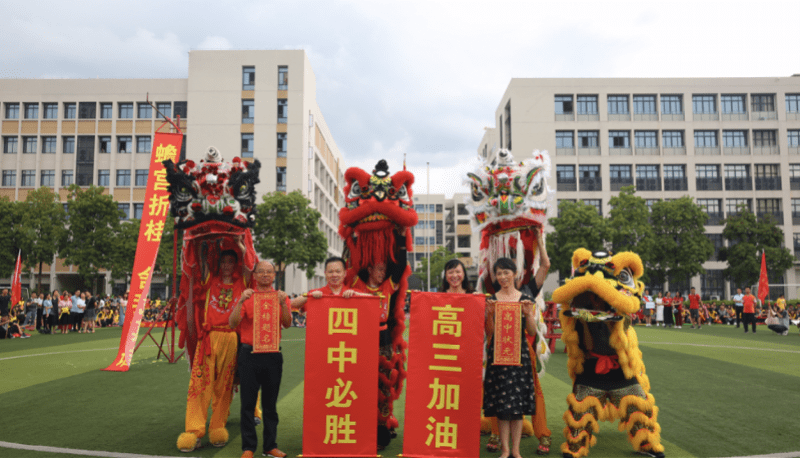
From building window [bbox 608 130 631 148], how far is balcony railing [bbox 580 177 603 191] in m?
3.43

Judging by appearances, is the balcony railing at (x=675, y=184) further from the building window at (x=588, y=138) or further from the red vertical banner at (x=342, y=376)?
the red vertical banner at (x=342, y=376)

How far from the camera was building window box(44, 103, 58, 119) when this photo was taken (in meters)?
42.2

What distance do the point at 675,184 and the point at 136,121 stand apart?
1716 inches

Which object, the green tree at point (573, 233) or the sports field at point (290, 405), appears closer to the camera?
the sports field at point (290, 405)

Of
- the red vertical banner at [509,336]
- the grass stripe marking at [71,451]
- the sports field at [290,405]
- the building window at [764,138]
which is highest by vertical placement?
the building window at [764,138]

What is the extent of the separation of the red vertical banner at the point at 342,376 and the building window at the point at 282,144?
35.8 metres

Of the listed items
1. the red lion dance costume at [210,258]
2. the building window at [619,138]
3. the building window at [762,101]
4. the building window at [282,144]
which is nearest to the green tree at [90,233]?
the building window at [282,144]

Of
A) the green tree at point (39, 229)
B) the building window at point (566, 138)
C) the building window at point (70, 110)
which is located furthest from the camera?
the building window at point (566, 138)

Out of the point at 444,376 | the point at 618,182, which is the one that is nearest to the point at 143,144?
the point at 618,182

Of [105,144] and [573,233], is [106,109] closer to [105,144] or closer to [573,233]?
[105,144]

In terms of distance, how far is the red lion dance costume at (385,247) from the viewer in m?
4.79

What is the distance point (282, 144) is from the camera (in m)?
38.9

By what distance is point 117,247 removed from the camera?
29.5 m

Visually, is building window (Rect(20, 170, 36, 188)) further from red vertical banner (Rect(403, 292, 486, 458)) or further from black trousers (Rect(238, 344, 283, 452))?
red vertical banner (Rect(403, 292, 486, 458))
